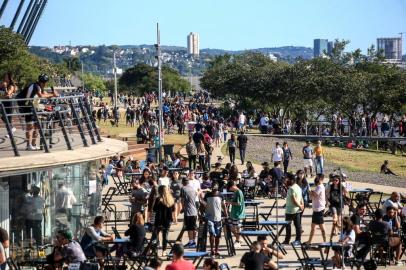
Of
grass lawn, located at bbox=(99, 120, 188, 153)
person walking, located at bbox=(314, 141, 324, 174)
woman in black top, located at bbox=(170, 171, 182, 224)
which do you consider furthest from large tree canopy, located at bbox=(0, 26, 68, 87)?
woman in black top, located at bbox=(170, 171, 182, 224)

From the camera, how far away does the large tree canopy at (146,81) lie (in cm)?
14675

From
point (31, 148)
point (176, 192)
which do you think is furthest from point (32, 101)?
point (176, 192)

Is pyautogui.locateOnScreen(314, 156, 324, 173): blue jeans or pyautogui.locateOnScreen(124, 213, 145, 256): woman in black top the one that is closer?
pyautogui.locateOnScreen(124, 213, 145, 256): woman in black top

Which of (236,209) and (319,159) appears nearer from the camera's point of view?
(236,209)

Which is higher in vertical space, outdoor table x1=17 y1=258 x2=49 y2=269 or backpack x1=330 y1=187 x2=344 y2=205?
backpack x1=330 y1=187 x2=344 y2=205

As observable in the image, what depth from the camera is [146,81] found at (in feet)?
484

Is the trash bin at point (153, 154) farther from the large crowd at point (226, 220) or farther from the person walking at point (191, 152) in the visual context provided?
the large crowd at point (226, 220)

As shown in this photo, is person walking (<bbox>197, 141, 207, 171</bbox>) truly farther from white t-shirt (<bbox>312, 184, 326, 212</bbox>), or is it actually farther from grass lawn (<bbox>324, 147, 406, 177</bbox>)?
white t-shirt (<bbox>312, 184, 326, 212</bbox>)

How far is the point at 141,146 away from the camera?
170 feet

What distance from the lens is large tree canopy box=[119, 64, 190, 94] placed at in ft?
481

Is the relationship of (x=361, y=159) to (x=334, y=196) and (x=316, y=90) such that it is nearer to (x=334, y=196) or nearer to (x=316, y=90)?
(x=316, y=90)

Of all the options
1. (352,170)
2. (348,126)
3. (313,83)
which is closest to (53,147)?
(352,170)

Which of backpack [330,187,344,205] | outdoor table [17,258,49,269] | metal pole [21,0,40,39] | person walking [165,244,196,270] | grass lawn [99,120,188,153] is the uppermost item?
metal pole [21,0,40,39]

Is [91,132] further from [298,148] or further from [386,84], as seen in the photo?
[386,84]
